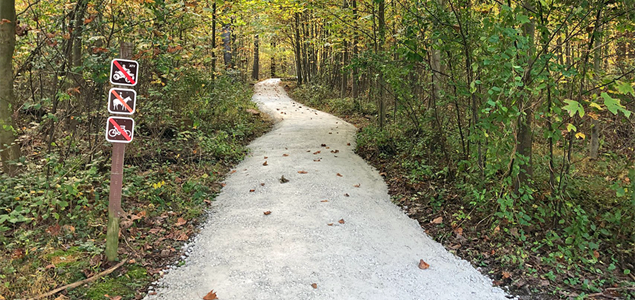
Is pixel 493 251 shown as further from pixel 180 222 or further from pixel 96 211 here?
pixel 96 211

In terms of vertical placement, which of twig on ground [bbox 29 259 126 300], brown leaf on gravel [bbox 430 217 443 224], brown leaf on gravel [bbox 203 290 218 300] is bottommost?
brown leaf on gravel [bbox 203 290 218 300]

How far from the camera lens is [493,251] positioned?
4.51 metres

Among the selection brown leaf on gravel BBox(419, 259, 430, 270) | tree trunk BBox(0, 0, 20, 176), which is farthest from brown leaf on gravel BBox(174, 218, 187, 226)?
brown leaf on gravel BBox(419, 259, 430, 270)

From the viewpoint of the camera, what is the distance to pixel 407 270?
416 cm

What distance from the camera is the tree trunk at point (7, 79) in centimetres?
501

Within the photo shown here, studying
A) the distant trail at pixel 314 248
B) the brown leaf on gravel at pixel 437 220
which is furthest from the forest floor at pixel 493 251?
the distant trail at pixel 314 248

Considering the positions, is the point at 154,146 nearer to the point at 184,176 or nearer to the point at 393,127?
the point at 184,176

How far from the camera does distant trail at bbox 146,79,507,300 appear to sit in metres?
3.72

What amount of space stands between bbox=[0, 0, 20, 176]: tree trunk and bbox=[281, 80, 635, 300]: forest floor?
20.1 feet

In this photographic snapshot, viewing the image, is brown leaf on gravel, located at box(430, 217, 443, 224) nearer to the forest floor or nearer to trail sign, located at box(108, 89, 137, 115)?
the forest floor

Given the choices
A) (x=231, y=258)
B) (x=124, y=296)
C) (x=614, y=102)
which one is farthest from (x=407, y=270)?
(x=124, y=296)

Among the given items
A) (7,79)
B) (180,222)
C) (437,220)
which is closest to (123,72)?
(180,222)

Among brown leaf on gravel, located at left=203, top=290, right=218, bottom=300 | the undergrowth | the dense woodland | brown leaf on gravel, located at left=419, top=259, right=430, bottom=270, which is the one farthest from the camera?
brown leaf on gravel, located at left=419, top=259, right=430, bottom=270

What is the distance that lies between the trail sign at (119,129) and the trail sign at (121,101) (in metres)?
0.08
